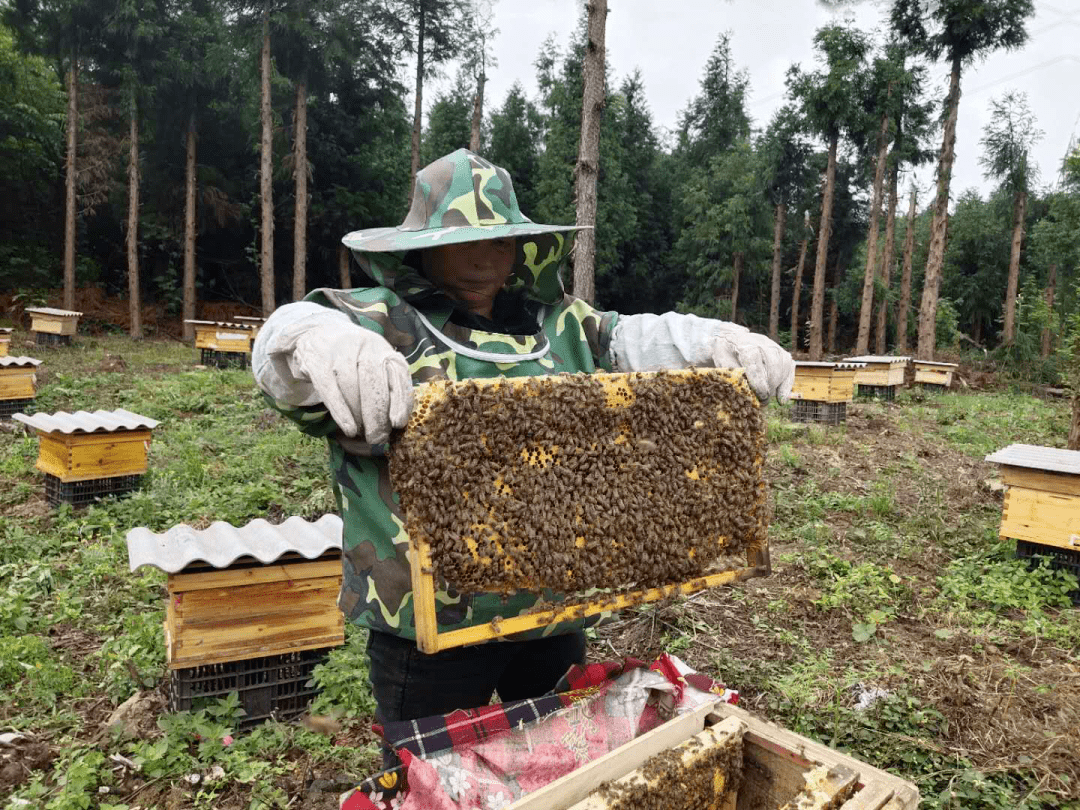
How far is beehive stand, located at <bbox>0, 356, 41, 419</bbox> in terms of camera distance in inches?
401

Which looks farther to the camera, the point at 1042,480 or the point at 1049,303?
the point at 1049,303

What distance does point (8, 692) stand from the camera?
3955mm

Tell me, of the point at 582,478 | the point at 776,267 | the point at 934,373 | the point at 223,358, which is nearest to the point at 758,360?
the point at 582,478

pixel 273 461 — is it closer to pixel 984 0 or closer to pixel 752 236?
pixel 984 0

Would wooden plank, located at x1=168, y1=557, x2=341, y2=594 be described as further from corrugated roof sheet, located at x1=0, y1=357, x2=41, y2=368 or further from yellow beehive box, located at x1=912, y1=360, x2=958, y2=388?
yellow beehive box, located at x1=912, y1=360, x2=958, y2=388

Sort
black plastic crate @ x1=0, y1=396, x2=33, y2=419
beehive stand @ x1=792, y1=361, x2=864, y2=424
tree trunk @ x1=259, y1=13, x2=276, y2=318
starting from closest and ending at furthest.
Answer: black plastic crate @ x1=0, y1=396, x2=33, y2=419 < beehive stand @ x1=792, y1=361, x2=864, y2=424 < tree trunk @ x1=259, y1=13, x2=276, y2=318

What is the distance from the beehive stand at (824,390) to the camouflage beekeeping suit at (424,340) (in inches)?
429

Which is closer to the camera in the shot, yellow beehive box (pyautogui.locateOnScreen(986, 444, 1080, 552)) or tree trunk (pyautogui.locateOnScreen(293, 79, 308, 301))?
yellow beehive box (pyautogui.locateOnScreen(986, 444, 1080, 552))

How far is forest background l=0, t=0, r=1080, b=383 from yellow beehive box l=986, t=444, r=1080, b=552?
38.4 ft

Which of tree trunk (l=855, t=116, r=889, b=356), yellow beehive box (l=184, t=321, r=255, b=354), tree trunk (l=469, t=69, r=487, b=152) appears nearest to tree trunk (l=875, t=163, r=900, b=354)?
tree trunk (l=855, t=116, r=889, b=356)

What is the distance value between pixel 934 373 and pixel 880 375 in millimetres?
3899

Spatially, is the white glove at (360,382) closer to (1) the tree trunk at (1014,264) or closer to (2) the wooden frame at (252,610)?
(2) the wooden frame at (252,610)

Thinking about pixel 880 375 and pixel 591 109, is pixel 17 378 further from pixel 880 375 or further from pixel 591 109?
pixel 880 375

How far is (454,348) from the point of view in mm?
1883
